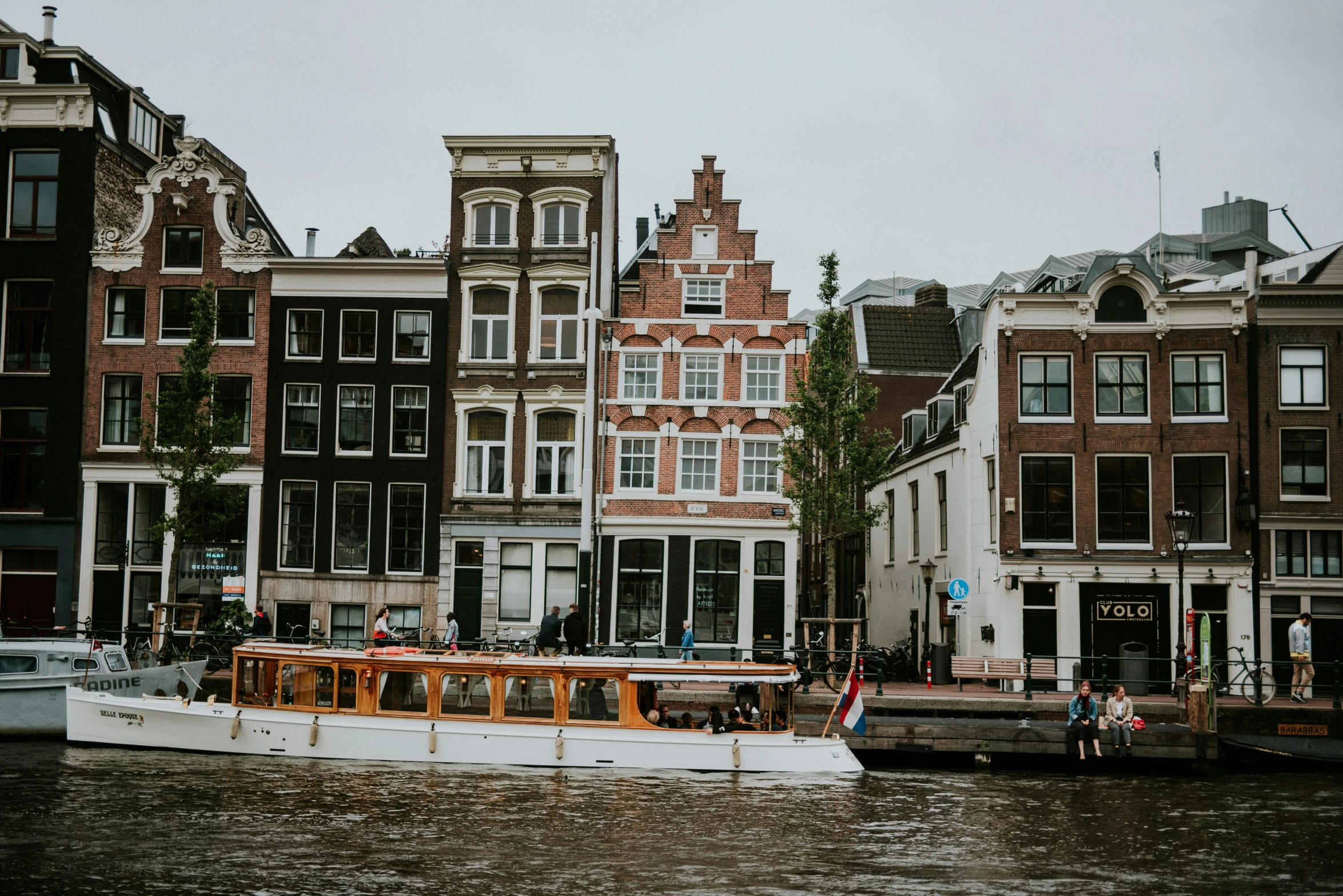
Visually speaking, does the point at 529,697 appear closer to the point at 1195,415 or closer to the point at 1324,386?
the point at 1195,415

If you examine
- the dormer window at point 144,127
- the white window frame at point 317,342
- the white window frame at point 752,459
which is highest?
the dormer window at point 144,127

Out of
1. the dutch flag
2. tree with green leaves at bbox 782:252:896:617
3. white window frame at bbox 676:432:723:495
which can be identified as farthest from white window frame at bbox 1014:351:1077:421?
the dutch flag

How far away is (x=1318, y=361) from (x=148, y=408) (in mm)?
34628

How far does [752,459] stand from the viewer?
41312mm

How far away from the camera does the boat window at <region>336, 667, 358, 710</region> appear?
27.3m

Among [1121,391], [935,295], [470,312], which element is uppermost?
[935,295]

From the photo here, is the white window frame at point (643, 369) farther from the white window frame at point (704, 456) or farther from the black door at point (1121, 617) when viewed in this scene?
the black door at point (1121, 617)

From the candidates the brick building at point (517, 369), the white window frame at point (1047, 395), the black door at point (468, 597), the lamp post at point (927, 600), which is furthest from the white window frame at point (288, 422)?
the white window frame at point (1047, 395)

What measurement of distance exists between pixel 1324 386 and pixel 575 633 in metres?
22.2

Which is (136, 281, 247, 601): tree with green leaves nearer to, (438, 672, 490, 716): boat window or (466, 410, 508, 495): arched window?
(466, 410, 508, 495): arched window

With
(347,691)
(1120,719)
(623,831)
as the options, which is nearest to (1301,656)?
(1120,719)

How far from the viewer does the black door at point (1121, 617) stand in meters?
37.4

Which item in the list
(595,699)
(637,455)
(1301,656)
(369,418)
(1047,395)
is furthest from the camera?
(369,418)

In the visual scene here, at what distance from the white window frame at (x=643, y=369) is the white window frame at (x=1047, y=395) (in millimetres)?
10556
